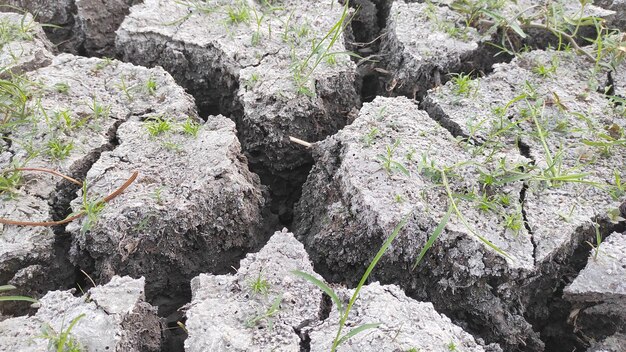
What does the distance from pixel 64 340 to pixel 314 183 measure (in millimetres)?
867

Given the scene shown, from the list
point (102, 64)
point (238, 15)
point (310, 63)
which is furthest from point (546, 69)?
point (102, 64)

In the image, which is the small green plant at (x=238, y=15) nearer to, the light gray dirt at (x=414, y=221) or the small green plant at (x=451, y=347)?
the light gray dirt at (x=414, y=221)

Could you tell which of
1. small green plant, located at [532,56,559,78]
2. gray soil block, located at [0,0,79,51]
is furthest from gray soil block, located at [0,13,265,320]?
small green plant, located at [532,56,559,78]

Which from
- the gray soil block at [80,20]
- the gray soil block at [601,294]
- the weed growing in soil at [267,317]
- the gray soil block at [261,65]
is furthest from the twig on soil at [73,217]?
the gray soil block at [601,294]

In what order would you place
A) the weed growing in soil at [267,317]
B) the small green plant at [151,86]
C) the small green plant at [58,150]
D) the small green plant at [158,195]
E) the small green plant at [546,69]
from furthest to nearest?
the small green plant at [546,69] < the small green plant at [151,86] < the small green plant at [58,150] < the small green plant at [158,195] < the weed growing in soil at [267,317]

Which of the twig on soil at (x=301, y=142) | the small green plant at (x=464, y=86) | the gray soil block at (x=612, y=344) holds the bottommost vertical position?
Answer: the gray soil block at (x=612, y=344)

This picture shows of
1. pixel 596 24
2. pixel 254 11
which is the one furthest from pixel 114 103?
pixel 596 24

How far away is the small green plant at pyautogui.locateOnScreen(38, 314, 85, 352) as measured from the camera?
52.2 inches

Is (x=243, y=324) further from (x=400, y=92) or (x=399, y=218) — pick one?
(x=400, y=92)

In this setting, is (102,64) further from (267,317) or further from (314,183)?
(267,317)

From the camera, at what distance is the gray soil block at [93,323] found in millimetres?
1365

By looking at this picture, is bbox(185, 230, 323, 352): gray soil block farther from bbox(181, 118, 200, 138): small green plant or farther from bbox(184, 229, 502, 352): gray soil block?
bbox(181, 118, 200, 138): small green plant

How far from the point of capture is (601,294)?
157 centimetres

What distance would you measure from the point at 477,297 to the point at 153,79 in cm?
130
